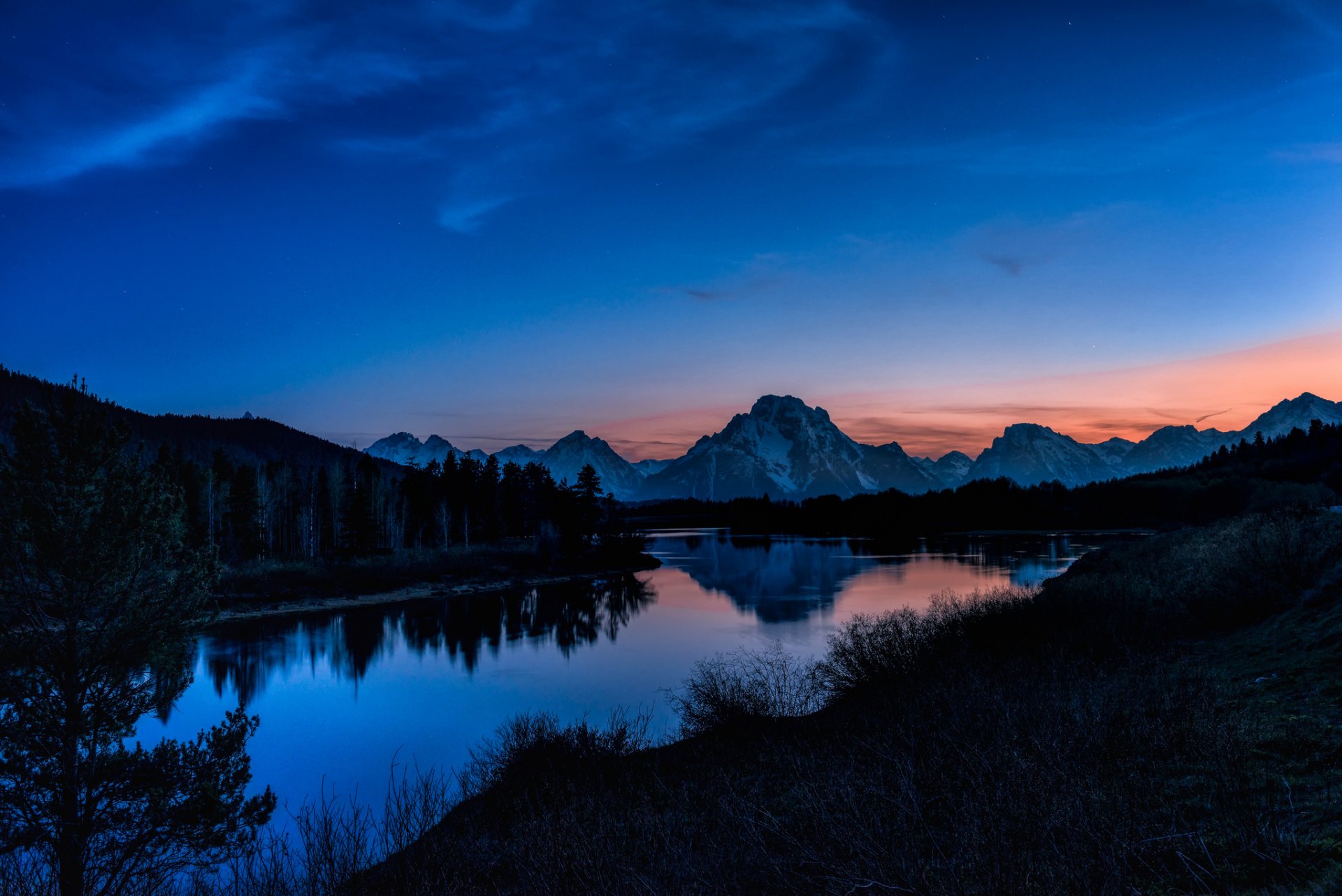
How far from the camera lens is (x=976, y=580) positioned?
70.9 meters

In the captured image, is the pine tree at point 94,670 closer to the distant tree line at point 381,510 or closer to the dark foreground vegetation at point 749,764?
the dark foreground vegetation at point 749,764

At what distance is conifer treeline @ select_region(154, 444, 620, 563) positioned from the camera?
287ft

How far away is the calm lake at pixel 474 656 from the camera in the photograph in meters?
29.5

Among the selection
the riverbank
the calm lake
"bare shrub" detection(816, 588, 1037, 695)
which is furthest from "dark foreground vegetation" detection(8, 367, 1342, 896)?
the riverbank

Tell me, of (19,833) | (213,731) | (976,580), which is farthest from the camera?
(976,580)

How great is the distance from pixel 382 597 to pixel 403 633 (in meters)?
18.0

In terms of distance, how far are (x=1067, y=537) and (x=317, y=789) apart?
5703 inches

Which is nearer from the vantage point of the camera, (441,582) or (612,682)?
(612,682)

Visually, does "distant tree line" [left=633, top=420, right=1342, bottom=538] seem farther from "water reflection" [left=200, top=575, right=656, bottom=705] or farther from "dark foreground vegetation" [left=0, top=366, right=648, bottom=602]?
"dark foreground vegetation" [left=0, top=366, right=648, bottom=602]

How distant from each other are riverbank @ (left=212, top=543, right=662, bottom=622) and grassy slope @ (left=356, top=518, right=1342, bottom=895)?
1775 inches

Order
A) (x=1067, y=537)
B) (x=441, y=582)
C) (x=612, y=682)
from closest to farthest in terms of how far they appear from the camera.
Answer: (x=612, y=682) → (x=441, y=582) → (x=1067, y=537)

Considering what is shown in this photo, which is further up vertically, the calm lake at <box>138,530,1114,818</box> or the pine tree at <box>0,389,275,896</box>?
the pine tree at <box>0,389,275,896</box>

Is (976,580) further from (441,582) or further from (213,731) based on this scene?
(213,731)

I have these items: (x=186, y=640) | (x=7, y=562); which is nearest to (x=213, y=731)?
(x=186, y=640)
